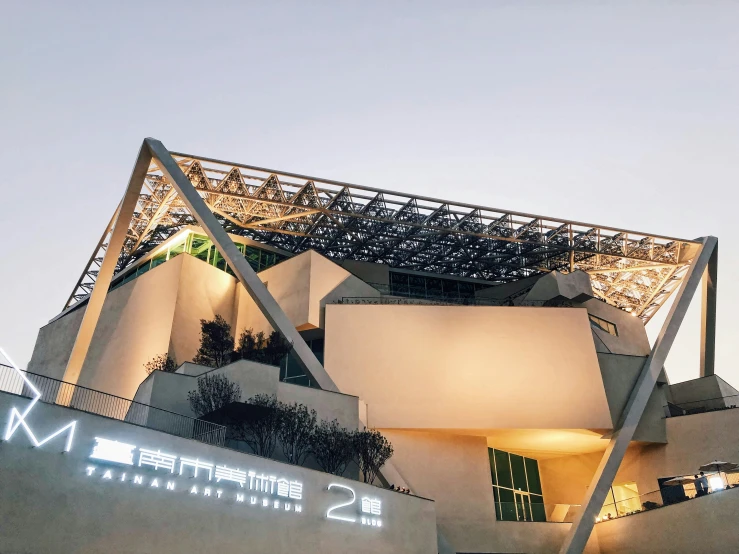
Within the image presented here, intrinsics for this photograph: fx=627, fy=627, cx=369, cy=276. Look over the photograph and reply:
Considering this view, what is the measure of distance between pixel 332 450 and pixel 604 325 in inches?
1055

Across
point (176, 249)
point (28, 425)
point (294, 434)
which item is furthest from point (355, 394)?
point (28, 425)

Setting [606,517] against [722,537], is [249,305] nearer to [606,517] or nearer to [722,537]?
[606,517]

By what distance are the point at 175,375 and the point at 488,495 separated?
752 inches

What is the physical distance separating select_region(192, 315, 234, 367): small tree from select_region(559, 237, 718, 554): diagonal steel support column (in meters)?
21.6

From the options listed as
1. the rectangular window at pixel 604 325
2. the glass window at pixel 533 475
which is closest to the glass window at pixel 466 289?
the rectangular window at pixel 604 325

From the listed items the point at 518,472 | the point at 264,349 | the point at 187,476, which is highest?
the point at 264,349

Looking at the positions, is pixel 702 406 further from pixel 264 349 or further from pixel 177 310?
pixel 177 310

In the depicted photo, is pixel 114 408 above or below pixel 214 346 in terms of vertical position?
below

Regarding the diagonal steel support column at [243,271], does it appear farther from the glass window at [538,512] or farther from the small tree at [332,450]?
the glass window at [538,512]

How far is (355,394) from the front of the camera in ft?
115

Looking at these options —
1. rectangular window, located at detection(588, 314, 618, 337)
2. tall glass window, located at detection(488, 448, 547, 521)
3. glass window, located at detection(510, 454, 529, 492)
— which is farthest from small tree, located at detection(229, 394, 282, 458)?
rectangular window, located at detection(588, 314, 618, 337)

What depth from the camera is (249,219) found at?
148 feet

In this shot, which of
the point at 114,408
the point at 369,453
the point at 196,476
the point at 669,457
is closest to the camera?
the point at 196,476

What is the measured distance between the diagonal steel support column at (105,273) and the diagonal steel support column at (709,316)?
41.7m
